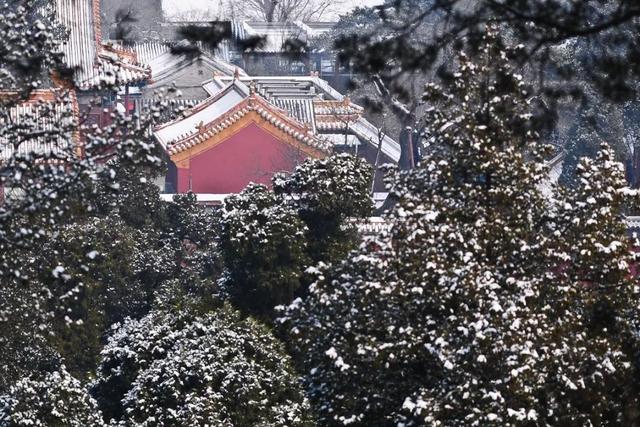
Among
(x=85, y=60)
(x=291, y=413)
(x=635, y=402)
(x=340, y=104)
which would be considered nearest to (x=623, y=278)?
(x=635, y=402)

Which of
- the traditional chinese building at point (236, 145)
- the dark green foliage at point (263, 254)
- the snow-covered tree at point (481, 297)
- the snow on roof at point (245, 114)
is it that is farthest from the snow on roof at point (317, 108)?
the snow-covered tree at point (481, 297)

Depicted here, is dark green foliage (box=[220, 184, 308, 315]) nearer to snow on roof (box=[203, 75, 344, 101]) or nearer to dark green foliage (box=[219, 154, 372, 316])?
dark green foliage (box=[219, 154, 372, 316])

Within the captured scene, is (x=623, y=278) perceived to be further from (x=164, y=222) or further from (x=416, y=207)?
(x=164, y=222)

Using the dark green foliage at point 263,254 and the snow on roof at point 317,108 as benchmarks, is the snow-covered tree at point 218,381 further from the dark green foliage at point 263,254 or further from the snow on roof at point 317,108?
the snow on roof at point 317,108

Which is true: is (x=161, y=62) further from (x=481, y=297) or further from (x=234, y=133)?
(x=481, y=297)

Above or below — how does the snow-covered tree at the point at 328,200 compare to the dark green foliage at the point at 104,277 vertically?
above

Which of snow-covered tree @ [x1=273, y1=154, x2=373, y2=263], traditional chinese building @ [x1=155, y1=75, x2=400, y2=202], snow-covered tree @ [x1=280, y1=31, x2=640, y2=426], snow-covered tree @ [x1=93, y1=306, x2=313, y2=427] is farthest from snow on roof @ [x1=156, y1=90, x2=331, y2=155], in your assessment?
snow-covered tree @ [x1=280, y1=31, x2=640, y2=426]
